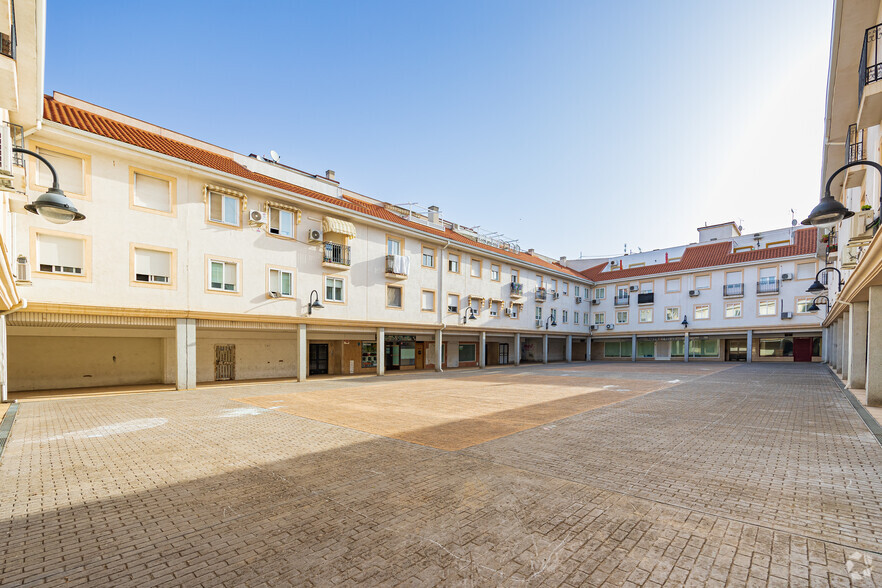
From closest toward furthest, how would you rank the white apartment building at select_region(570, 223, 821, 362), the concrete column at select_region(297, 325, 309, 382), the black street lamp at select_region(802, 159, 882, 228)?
the black street lamp at select_region(802, 159, 882, 228) → the concrete column at select_region(297, 325, 309, 382) → the white apartment building at select_region(570, 223, 821, 362)

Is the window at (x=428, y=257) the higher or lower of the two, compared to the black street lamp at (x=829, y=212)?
higher

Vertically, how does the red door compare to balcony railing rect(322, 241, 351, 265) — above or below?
below

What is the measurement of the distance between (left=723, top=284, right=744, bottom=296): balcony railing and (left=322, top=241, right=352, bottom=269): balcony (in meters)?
35.5

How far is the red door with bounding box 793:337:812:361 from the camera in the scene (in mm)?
36688

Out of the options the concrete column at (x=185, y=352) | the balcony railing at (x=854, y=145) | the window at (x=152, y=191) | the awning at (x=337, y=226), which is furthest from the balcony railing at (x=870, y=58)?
the concrete column at (x=185, y=352)

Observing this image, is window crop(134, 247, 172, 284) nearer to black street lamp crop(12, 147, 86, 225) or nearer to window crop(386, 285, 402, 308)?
black street lamp crop(12, 147, 86, 225)

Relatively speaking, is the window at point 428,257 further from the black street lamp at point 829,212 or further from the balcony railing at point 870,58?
the black street lamp at point 829,212

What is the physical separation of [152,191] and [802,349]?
50713 mm

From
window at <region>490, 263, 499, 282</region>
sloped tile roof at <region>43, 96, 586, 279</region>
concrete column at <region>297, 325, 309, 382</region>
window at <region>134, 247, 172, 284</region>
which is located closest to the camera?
sloped tile roof at <region>43, 96, 586, 279</region>

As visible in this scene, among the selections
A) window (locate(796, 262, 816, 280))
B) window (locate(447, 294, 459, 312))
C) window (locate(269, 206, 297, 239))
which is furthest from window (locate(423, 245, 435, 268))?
window (locate(796, 262, 816, 280))

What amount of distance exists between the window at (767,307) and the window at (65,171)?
4689 centimetres

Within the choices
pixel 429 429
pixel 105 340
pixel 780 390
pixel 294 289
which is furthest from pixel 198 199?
pixel 780 390

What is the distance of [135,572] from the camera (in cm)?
356

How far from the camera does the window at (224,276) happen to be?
56.7 feet
